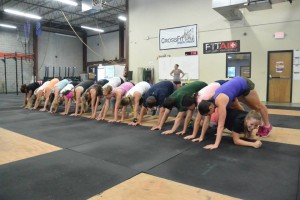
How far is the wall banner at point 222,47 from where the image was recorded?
9008 millimetres

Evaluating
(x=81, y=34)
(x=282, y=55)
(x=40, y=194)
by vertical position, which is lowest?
(x=40, y=194)

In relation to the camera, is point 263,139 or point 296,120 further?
point 296,120

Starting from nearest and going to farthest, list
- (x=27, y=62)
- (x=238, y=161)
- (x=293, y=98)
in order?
(x=238, y=161) < (x=293, y=98) < (x=27, y=62)

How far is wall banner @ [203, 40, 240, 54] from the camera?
9008mm

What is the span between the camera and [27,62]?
54.6 feet

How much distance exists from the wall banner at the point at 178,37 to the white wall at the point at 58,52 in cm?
1058

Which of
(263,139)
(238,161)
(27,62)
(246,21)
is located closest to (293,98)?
(246,21)

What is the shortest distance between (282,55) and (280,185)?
7.51 m

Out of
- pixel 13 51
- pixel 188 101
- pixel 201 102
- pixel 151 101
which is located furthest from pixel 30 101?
pixel 13 51

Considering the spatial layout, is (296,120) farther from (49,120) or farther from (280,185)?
(49,120)

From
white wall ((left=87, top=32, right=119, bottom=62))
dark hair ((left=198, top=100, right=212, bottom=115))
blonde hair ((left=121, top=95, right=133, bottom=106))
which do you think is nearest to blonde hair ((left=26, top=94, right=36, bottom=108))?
blonde hair ((left=121, top=95, right=133, bottom=106))

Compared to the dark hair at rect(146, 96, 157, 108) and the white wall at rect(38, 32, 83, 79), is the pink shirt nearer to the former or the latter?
the dark hair at rect(146, 96, 157, 108)

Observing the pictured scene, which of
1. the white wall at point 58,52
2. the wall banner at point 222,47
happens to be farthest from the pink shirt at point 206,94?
the white wall at point 58,52

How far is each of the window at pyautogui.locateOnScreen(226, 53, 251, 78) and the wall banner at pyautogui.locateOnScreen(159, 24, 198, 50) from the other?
1.61 m
